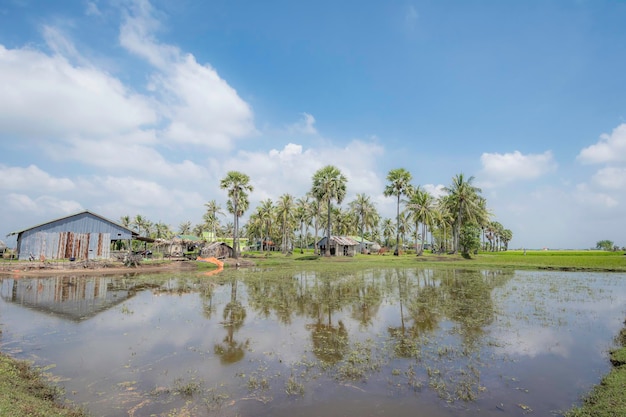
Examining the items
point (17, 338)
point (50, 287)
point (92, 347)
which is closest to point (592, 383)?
point (92, 347)

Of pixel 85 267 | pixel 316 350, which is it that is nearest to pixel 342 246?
pixel 85 267

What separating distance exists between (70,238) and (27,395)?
136 ft

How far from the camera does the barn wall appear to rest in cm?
3884

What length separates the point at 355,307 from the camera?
57.8 ft

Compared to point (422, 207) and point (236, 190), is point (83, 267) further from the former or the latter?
point (422, 207)

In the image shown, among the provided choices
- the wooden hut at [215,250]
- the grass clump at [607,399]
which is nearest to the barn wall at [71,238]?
the wooden hut at [215,250]

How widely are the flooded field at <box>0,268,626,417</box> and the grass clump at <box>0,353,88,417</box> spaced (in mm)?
399

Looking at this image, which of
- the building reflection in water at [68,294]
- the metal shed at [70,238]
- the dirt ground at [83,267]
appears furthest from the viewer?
the metal shed at [70,238]

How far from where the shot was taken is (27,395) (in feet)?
22.0

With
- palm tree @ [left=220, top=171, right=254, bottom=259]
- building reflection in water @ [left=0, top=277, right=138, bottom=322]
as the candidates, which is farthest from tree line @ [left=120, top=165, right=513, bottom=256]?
building reflection in water @ [left=0, top=277, right=138, bottom=322]

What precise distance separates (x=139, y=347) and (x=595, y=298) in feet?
83.3

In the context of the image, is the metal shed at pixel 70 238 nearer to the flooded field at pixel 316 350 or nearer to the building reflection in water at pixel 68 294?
the building reflection in water at pixel 68 294

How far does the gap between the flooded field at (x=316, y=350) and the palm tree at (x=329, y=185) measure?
127ft

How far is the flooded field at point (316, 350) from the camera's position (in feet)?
23.8
